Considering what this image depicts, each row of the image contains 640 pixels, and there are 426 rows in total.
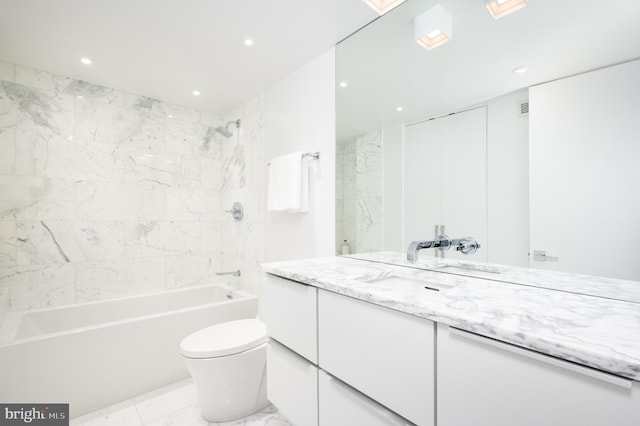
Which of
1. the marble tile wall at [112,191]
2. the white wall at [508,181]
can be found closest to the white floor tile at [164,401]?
the marble tile wall at [112,191]

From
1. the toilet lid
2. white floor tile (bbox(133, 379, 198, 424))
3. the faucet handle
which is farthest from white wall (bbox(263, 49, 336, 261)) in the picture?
white floor tile (bbox(133, 379, 198, 424))

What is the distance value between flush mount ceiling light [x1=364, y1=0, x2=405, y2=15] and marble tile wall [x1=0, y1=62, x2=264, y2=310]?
1.39 m

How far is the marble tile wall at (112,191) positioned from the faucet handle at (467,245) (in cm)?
171

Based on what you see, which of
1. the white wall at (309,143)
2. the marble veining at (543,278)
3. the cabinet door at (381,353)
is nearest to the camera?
the cabinet door at (381,353)

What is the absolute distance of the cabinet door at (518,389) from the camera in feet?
1.69

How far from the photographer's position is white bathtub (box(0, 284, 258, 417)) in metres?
1.64

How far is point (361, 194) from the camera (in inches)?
70.3

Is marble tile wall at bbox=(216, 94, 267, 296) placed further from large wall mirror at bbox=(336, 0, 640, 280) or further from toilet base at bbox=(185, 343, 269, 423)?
large wall mirror at bbox=(336, 0, 640, 280)

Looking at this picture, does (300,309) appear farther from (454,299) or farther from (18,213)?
(18,213)

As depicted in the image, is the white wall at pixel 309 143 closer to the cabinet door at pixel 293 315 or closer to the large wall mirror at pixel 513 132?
the large wall mirror at pixel 513 132

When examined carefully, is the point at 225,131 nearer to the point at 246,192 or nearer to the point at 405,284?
the point at 246,192

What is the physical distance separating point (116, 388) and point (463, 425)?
7.06 ft

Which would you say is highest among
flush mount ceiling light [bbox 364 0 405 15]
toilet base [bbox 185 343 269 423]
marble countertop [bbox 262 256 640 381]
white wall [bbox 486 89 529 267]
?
flush mount ceiling light [bbox 364 0 405 15]

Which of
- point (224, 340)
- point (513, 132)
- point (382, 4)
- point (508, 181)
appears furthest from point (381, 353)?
point (382, 4)
